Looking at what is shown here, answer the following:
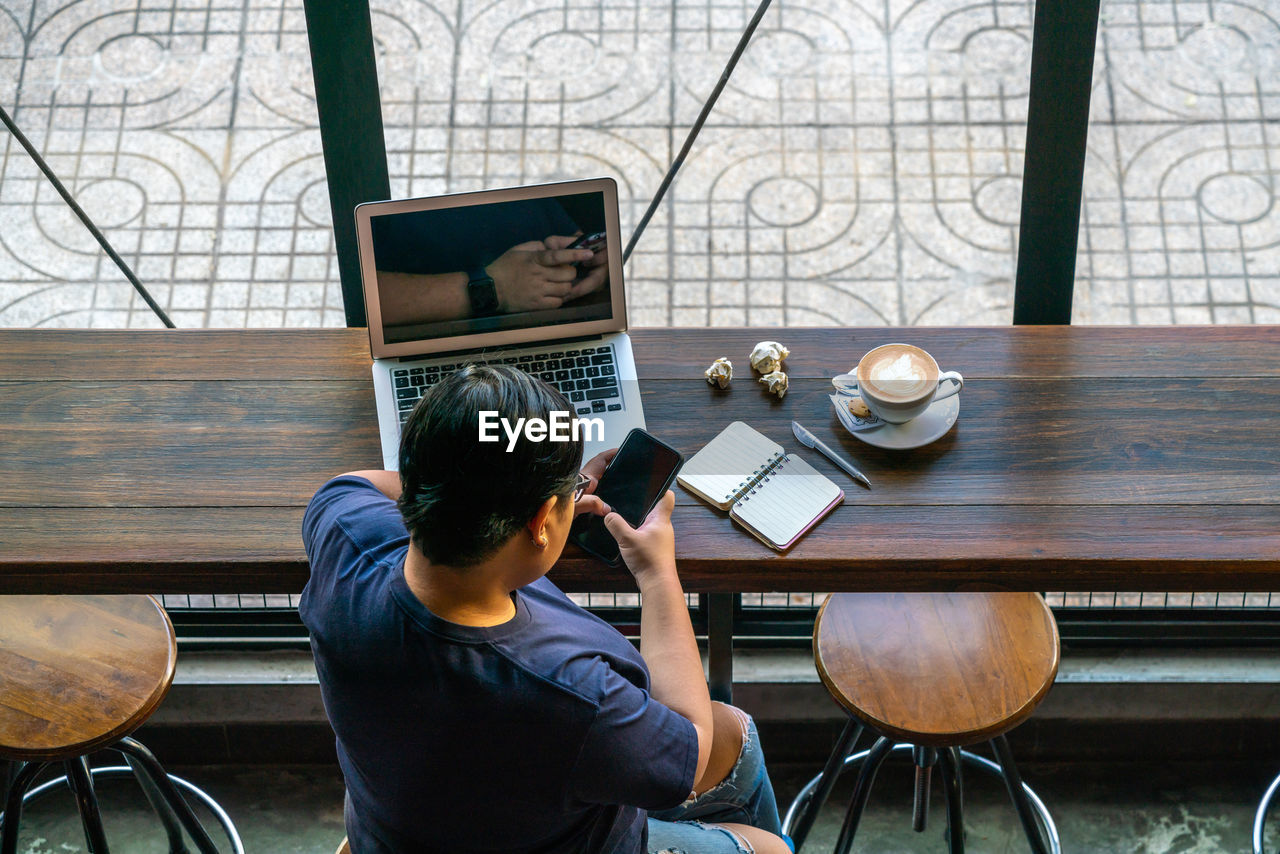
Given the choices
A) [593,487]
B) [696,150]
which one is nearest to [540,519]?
[593,487]

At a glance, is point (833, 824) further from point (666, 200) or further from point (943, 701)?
point (666, 200)

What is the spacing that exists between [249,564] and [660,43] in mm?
2800

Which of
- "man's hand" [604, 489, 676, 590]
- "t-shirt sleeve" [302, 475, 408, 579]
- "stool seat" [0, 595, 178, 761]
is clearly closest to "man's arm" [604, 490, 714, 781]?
"man's hand" [604, 489, 676, 590]

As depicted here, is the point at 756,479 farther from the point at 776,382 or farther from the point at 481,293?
the point at 481,293

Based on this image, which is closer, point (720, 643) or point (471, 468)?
point (471, 468)

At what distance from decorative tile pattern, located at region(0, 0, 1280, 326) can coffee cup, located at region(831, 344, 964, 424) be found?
5.48ft

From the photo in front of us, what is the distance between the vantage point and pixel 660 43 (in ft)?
13.2

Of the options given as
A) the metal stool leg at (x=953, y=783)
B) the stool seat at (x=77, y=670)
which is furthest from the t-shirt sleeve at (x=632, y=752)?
the stool seat at (x=77, y=670)

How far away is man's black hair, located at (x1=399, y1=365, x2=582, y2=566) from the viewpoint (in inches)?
51.9

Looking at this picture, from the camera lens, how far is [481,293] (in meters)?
1.95

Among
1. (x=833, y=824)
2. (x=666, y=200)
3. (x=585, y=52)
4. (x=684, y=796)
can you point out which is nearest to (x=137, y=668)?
(x=684, y=796)

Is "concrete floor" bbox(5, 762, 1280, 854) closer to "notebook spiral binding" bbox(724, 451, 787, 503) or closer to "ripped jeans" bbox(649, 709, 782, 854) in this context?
"ripped jeans" bbox(649, 709, 782, 854)

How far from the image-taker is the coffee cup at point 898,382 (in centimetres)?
185

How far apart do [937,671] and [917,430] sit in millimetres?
421
